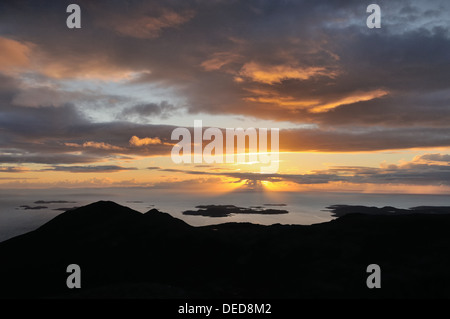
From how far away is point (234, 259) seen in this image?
78250 millimetres

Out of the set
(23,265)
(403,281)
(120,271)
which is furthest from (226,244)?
Answer: (23,265)

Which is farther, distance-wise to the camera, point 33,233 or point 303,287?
point 33,233

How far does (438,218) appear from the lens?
8144 cm

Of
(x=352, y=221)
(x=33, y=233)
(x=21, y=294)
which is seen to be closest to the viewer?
(x=21, y=294)

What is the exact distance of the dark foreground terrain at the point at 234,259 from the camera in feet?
190

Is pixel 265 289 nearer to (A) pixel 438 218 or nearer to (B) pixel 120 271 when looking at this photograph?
(B) pixel 120 271

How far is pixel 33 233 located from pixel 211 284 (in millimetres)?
79353

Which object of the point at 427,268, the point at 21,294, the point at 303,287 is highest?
the point at 427,268

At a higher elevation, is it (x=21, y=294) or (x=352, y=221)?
(x=352, y=221)

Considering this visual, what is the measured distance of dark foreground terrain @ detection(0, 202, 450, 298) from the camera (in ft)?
190
